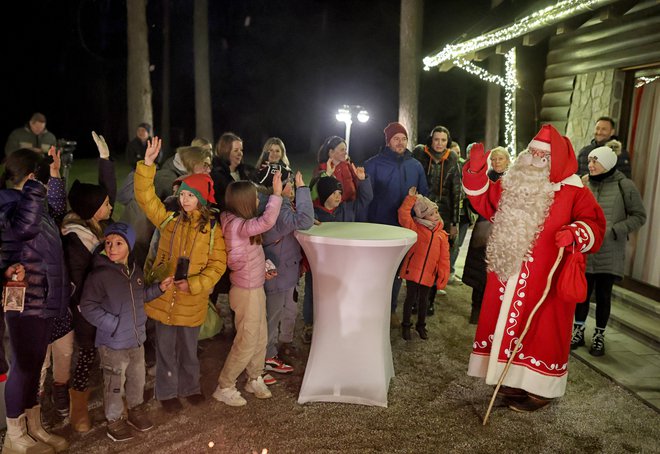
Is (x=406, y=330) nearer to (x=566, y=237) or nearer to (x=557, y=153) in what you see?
(x=566, y=237)

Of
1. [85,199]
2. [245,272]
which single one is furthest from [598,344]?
[85,199]

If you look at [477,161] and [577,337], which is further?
[577,337]

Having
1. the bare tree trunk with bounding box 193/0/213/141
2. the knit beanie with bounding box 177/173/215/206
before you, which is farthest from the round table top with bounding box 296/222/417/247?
the bare tree trunk with bounding box 193/0/213/141

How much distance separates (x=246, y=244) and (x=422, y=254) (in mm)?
2085

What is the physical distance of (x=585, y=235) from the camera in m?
3.74

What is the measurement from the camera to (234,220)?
3.84m

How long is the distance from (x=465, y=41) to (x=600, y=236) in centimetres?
498

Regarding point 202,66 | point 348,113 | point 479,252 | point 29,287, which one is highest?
point 202,66

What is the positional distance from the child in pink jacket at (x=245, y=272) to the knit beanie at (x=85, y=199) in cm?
84

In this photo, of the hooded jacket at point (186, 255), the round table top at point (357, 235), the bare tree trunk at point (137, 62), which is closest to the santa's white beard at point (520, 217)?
the round table top at point (357, 235)

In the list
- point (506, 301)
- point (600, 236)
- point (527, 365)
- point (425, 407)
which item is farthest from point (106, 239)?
point (600, 236)

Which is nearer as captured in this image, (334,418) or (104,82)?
(334,418)

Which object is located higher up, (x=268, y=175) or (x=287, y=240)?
(x=268, y=175)

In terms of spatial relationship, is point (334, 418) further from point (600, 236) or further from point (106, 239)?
point (600, 236)
